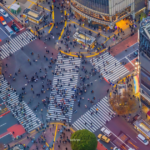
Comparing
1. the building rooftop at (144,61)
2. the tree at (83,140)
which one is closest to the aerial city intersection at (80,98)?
the tree at (83,140)

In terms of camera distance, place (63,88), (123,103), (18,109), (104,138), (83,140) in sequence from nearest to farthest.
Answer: (83,140)
(104,138)
(123,103)
(18,109)
(63,88)

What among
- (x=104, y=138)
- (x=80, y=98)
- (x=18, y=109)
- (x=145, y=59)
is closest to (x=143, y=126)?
(x=104, y=138)

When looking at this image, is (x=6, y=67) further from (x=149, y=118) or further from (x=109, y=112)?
(x=149, y=118)

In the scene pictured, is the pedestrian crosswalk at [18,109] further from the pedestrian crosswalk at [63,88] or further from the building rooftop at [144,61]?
the building rooftop at [144,61]

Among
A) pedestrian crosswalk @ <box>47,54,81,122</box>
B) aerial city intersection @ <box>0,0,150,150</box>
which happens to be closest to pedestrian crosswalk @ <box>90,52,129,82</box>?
aerial city intersection @ <box>0,0,150,150</box>

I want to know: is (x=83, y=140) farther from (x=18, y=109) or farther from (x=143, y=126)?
(x=18, y=109)

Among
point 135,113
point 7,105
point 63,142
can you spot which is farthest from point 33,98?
point 135,113
